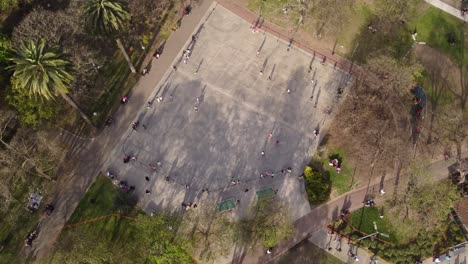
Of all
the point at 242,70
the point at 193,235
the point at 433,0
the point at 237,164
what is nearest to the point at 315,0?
the point at 242,70

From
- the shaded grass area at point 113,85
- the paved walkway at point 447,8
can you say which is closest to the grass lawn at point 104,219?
the shaded grass area at point 113,85

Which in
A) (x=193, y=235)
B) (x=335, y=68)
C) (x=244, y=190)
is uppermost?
(x=335, y=68)

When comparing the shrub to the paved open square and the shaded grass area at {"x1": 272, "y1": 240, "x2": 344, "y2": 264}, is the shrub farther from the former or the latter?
the shaded grass area at {"x1": 272, "y1": 240, "x2": 344, "y2": 264}

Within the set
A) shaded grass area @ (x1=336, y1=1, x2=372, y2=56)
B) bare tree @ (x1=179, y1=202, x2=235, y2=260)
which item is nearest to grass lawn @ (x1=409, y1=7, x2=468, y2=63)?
shaded grass area @ (x1=336, y1=1, x2=372, y2=56)

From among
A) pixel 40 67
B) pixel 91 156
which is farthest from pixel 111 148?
pixel 40 67

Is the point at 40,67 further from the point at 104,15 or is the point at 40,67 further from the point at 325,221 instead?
the point at 325,221

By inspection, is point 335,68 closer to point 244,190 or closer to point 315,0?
point 315,0
